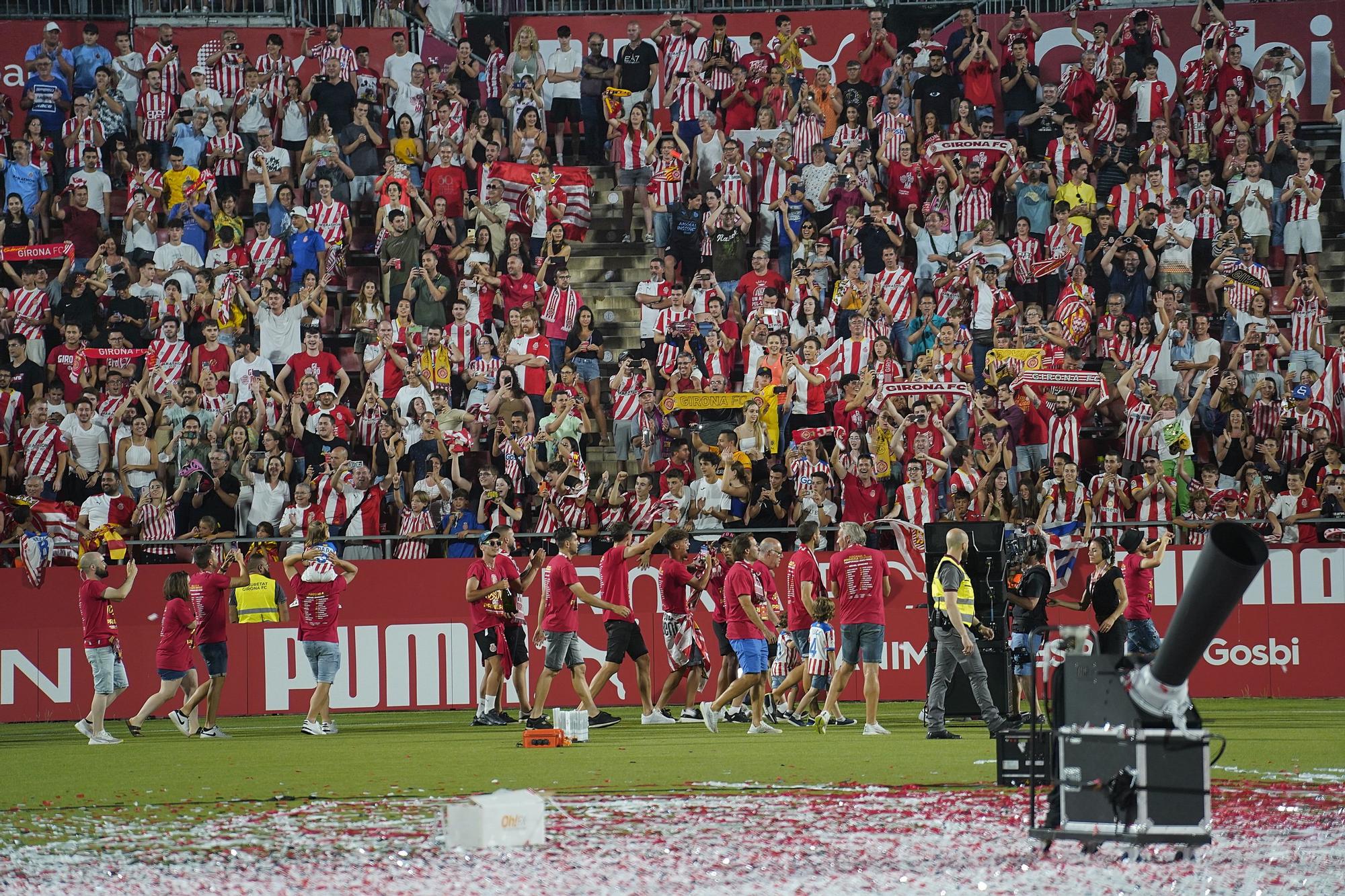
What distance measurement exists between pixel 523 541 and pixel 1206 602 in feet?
44.9

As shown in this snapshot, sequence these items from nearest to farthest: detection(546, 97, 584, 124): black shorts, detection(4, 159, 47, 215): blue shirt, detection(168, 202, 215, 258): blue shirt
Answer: detection(168, 202, 215, 258): blue shirt, detection(4, 159, 47, 215): blue shirt, detection(546, 97, 584, 124): black shorts

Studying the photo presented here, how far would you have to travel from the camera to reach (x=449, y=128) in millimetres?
25188

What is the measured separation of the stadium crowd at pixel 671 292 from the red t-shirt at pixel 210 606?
Result: 9.68 ft

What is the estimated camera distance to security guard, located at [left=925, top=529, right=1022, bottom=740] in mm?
14102

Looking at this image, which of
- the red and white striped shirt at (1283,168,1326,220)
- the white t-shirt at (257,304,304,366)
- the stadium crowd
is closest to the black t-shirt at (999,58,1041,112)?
the stadium crowd

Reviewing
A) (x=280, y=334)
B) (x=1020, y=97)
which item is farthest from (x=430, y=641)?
(x=1020, y=97)

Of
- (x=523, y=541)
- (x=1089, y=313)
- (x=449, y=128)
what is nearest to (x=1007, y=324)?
→ (x=1089, y=313)

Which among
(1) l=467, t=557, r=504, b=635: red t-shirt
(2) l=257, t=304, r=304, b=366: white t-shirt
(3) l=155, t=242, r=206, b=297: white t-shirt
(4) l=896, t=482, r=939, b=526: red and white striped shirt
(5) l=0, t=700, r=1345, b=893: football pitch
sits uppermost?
(3) l=155, t=242, r=206, b=297: white t-shirt

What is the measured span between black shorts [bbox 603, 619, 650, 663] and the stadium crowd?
231cm

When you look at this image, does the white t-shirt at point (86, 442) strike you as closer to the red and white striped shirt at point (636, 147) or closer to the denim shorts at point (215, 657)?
the denim shorts at point (215, 657)

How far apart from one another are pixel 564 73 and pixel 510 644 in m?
12.2

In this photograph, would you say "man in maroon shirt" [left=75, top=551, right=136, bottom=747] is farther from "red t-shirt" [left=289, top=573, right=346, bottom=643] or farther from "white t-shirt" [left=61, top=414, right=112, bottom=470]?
"white t-shirt" [left=61, top=414, right=112, bottom=470]

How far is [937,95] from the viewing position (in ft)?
82.7

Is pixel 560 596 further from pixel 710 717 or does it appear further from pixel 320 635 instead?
pixel 320 635
